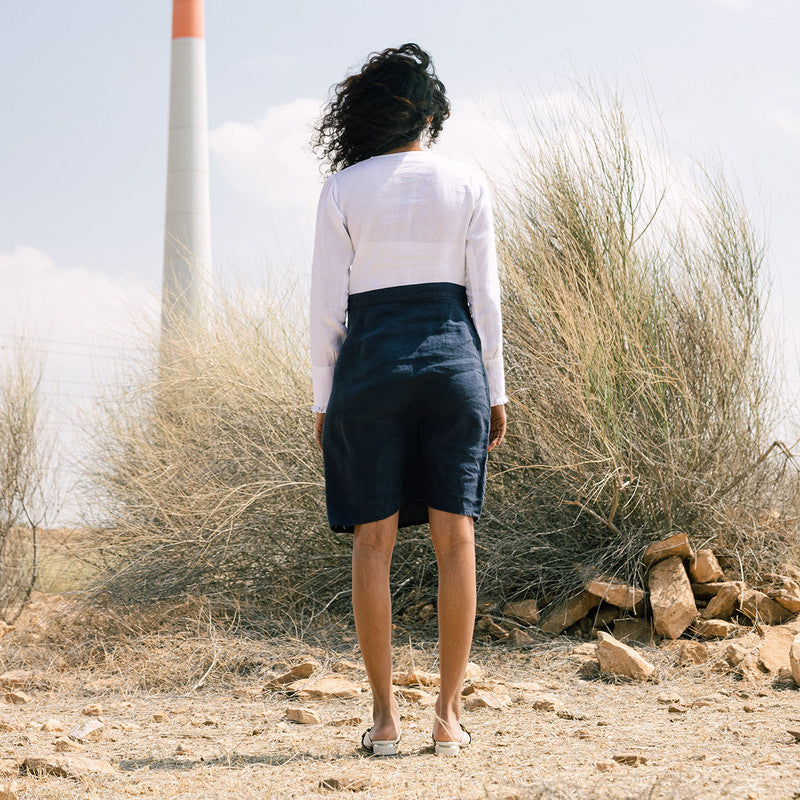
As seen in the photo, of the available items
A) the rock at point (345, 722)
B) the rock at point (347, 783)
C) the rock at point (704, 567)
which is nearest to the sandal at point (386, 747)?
the rock at point (347, 783)

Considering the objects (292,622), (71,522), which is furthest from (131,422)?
(292,622)

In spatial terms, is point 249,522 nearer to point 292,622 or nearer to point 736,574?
point 292,622

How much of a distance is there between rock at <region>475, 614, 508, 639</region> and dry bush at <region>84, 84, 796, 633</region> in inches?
6.5

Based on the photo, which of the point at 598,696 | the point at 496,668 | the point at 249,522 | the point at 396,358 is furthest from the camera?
the point at 249,522

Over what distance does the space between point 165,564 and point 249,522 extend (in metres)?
0.55

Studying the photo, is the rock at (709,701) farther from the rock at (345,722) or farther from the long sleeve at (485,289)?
the long sleeve at (485,289)

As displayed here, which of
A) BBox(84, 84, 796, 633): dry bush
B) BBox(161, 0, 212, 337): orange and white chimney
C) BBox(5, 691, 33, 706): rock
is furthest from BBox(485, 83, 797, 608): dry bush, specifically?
BBox(161, 0, 212, 337): orange and white chimney

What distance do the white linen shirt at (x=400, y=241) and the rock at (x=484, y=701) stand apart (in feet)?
3.83

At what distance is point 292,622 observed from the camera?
4402 millimetres

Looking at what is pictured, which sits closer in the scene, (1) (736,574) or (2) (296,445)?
(1) (736,574)

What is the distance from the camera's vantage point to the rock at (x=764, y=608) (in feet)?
13.8

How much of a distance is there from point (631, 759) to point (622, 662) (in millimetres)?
1215

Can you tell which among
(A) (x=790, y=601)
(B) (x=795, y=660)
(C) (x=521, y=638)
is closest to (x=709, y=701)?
(B) (x=795, y=660)

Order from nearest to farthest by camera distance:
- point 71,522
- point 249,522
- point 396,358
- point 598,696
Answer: point 396,358 < point 598,696 < point 249,522 < point 71,522
